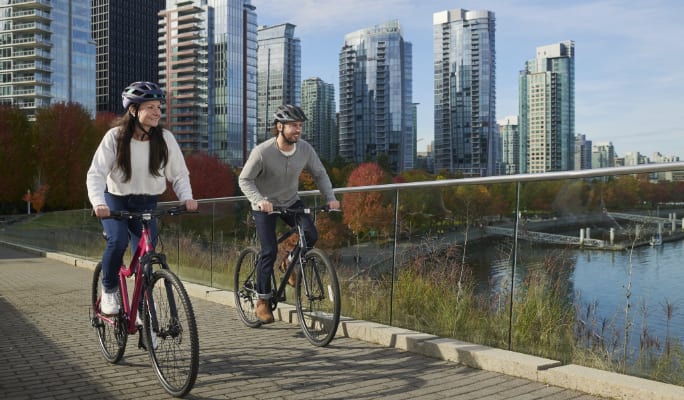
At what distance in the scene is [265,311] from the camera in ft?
22.8

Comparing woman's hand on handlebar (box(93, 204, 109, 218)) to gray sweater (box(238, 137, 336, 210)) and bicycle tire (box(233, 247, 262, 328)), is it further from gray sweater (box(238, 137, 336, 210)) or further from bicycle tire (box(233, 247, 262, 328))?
bicycle tire (box(233, 247, 262, 328))

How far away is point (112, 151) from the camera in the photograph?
5230 millimetres

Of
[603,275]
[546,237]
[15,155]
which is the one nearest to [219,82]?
[15,155]

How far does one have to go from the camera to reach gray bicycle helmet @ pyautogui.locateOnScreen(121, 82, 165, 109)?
5152mm

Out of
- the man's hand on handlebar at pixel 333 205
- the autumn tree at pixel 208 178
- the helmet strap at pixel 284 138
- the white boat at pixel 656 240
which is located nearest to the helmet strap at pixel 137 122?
the helmet strap at pixel 284 138

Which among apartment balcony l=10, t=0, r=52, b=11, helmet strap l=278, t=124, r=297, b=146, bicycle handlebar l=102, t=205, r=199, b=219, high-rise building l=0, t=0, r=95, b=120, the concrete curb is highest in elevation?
apartment balcony l=10, t=0, r=52, b=11

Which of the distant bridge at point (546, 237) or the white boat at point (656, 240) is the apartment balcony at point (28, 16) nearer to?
the distant bridge at point (546, 237)

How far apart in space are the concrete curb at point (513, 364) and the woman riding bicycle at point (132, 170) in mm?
2113

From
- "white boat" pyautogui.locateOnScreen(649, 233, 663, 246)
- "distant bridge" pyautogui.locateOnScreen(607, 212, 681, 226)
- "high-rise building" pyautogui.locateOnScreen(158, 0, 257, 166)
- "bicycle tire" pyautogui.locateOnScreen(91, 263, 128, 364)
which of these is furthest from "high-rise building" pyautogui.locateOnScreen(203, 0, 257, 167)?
"white boat" pyautogui.locateOnScreen(649, 233, 663, 246)

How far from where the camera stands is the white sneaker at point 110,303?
5426 mm

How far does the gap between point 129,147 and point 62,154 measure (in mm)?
66241

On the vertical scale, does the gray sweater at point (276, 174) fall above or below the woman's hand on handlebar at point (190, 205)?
above

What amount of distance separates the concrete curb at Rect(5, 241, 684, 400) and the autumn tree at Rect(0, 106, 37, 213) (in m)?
62.7

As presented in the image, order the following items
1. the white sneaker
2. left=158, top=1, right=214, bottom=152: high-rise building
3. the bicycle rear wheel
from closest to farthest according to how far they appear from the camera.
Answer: the white sneaker → the bicycle rear wheel → left=158, top=1, right=214, bottom=152: high-rise building
